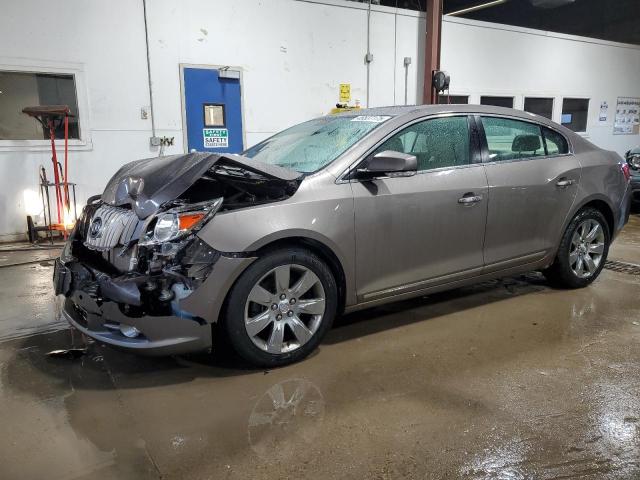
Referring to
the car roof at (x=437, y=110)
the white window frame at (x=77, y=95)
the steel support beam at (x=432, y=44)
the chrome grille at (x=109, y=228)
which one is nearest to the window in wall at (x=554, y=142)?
the car roof at (x=437, y=110)

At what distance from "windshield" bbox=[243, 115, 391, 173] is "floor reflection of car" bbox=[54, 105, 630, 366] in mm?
15

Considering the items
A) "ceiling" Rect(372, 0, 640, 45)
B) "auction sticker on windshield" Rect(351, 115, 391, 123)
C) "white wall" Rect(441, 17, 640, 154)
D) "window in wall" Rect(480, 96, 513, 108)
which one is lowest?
"auction sticker on windshield" Rect(351, 115, 391, 123)

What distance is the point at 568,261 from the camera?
399cm

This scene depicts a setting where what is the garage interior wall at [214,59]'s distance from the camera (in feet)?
21.0

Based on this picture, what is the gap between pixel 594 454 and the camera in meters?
2.04

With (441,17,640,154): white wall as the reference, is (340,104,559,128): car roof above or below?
below

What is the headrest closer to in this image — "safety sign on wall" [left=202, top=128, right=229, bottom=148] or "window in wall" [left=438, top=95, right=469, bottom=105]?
"safety sign on wall" [left=202, top=128, right=229, bottom=148]

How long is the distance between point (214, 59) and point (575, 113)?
9.14 m

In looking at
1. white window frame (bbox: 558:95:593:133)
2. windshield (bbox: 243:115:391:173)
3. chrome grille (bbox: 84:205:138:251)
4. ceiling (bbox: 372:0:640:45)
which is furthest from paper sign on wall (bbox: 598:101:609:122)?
chrome grille (bbox: 84:205:138:251)

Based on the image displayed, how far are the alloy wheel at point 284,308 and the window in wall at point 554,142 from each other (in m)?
2.22

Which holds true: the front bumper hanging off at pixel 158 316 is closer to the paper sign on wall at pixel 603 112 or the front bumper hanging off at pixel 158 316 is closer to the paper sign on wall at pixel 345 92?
the paper sign on wall at pixel 345 92

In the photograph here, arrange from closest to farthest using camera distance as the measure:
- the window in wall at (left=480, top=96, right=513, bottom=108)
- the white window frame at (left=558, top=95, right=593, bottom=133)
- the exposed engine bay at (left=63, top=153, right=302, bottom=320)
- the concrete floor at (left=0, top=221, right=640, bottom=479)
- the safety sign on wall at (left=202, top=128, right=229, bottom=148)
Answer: the concrete floor at (left=0, top=221, right=640, bottom=479) < the exposed engine bay at (left=63, top=153, right=302, bottom=320) < the safety sign on wall at (left=202, top=128, right=229, bottom=148) < the window in wall at (left=480, top=96, right=513, bottom=108) < the white window frame at (left=558, top=95, right=593, bottom=133)

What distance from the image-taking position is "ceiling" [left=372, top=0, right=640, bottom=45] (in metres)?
18.7

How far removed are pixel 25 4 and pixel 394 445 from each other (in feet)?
22.0
